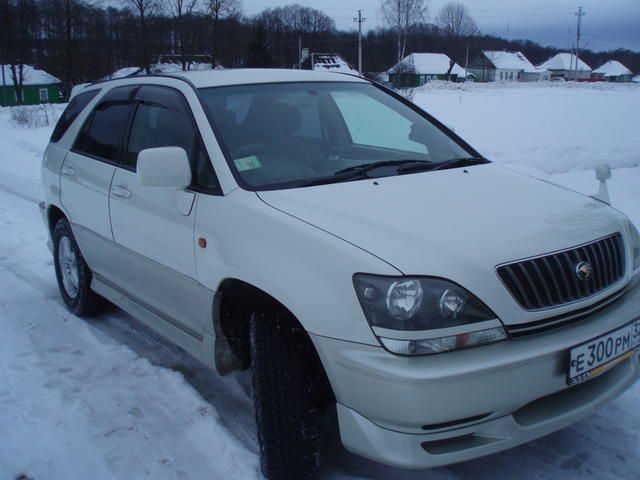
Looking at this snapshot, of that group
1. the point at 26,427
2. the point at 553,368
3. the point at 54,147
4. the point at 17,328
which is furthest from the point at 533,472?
the point at 54,147

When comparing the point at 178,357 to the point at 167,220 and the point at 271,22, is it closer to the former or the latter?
the point at 167,220

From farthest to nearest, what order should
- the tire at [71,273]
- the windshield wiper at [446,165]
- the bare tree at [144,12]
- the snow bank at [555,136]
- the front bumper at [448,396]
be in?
1. the bare tree at [144,12]
2. the snow bank at [555,136]
3. the tire at [71,273]
4. the windshield wiper at [446,165]
5. the front bumper at [448,396]

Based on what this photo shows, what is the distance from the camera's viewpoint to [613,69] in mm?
105812

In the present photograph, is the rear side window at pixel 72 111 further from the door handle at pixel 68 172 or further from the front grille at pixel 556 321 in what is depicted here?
the front grille at pixel 556 321

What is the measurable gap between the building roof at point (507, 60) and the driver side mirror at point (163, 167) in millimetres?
98149

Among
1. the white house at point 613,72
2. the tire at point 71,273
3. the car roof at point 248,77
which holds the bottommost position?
the tire at point 71,273

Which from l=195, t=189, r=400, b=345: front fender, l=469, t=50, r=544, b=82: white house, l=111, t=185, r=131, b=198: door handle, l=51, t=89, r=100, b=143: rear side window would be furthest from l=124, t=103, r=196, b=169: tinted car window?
l=469, t=50, r=544, b=82: white house

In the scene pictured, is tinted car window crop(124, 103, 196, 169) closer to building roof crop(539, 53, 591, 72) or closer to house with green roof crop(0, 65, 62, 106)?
house with green roof crop(0, 65, 62, 106)

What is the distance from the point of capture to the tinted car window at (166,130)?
2875 mm

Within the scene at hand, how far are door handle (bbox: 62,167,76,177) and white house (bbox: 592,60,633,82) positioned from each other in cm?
11250

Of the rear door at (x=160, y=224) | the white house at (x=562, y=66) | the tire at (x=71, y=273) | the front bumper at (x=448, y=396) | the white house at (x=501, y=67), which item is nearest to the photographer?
the front bumper at (x=448, y=396)

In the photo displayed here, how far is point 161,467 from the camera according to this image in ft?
8.67

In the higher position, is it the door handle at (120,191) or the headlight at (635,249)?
the door handle at (120,191)

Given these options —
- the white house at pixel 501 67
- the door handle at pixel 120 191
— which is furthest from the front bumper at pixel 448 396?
the white house at pixel 501 67
